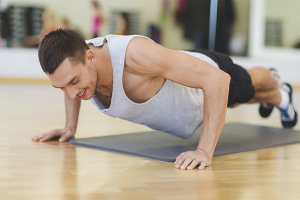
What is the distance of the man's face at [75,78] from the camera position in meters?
1.31

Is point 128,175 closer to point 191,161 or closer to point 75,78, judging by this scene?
point 191,161

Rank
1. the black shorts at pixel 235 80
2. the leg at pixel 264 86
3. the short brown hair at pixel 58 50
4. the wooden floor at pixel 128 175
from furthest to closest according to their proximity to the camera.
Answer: the leg at pixel 264 86
the black shorts at pixel 235 80
the short brown hair at pixel 58 50
the wooden floor at pixel 128 175

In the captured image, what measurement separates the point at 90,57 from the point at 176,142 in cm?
69

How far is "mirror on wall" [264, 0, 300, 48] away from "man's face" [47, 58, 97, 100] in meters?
6.02

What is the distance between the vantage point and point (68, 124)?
191 centimetres

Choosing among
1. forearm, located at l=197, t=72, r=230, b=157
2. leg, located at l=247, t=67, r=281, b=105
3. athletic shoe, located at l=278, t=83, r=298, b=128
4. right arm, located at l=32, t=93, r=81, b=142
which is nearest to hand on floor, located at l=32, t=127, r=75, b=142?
right arm, located at l=32, t=93, r=81, b=142

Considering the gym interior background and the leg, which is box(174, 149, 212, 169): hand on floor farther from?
the leg

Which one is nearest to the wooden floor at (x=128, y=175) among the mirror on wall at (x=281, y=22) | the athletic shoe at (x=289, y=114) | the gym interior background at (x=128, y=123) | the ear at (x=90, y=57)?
the gym interior background at (x=128, y=123)

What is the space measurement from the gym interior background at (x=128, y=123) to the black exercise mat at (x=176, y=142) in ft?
0.24

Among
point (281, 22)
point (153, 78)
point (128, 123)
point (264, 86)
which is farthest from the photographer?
point (281, 22)

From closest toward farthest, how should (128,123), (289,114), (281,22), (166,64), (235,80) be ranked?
(166,64), (235,80), (289,114), (128,123), (281,22)

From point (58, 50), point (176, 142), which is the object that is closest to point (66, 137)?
point (176, 142)

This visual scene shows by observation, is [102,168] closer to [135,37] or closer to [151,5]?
[135,37]

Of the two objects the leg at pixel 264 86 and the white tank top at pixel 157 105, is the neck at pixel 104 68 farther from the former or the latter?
the leg at pixel 264 86
